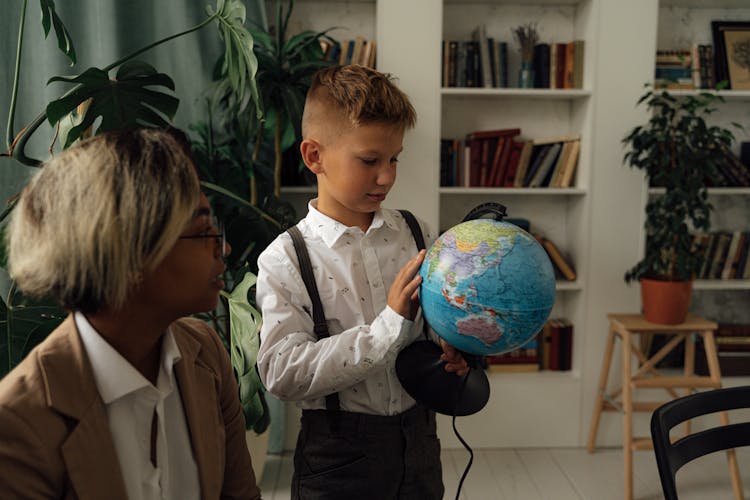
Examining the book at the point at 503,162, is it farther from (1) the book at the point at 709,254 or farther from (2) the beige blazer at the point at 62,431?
(2) the beige blazer at the point at 62,431

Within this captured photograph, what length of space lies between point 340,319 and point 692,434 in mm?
842

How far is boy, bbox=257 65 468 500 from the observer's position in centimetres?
135

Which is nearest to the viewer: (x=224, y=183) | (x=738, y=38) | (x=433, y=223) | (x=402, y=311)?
(x=402, y=311)

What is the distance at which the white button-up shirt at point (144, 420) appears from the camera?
951mm

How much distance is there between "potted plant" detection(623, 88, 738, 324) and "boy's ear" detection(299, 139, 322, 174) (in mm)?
1982

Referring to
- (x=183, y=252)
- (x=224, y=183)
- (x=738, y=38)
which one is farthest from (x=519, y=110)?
(x=183, y=252)

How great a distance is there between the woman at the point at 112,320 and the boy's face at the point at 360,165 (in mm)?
401

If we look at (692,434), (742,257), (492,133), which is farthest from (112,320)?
(742,257)

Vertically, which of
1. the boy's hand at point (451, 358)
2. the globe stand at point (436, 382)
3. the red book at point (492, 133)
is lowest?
A: the globe stand at point (436, 382)

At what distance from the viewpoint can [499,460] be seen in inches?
126

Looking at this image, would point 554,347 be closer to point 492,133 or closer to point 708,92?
point 492,133

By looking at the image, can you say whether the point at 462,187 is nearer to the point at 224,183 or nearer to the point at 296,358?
the point at 224,183

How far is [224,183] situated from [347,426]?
1673mm

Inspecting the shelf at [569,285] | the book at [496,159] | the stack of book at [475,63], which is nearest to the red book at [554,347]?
the shelf at [569,285]
